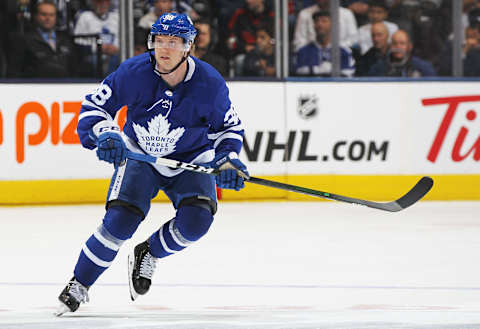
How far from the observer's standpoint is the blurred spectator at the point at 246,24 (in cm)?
821

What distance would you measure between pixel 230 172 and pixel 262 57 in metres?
4.71

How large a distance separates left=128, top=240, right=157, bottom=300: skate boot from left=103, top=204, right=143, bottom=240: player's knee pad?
0.91ft

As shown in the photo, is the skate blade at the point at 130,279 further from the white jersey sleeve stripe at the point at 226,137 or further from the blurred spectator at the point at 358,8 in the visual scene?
the blurred spectator at the point at 358,8

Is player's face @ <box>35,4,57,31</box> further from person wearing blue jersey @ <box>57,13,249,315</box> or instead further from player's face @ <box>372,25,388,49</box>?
person wearing blue jersey @ <box>57,13,249,315</box>

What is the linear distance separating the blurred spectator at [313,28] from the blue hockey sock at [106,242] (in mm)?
4903

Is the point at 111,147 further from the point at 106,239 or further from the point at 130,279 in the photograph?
the point at 130,279

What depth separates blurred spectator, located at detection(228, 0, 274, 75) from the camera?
323 inches

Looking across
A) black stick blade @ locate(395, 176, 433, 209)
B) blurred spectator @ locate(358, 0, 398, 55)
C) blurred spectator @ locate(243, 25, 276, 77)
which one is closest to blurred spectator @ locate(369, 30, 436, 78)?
blurred spectator @ locate(358, 0, 398, 55)

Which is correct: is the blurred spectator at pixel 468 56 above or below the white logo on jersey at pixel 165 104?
above

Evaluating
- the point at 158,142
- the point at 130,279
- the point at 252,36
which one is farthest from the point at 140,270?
the point at 252,36

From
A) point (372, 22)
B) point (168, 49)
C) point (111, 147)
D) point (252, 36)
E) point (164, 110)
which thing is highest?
point (372, 22)

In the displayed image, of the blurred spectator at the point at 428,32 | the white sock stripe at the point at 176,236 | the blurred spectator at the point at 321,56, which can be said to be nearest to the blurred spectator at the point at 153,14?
the blurred spectator at the point at 321,56

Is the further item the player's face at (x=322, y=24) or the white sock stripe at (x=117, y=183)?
the player's face at (x=322, y=24)

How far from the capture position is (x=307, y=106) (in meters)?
8.29
